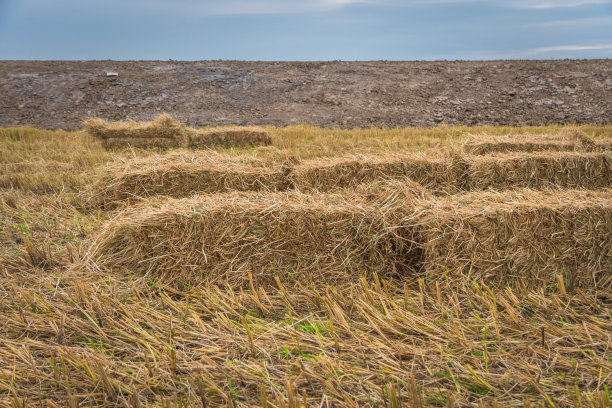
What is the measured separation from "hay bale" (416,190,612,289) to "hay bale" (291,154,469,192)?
1.95 m

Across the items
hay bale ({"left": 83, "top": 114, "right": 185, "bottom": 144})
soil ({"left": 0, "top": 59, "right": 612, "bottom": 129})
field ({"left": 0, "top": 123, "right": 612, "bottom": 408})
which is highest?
soil ({"left": 0, "top": 59, "right": 612, "bottom": 129})

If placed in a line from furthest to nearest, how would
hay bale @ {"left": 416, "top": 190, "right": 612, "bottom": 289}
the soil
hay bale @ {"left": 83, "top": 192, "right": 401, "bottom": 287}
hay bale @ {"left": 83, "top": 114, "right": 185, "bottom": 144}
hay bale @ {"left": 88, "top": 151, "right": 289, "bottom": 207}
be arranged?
the soil, hay bale @ {"left": 83, "top": 114, "right": 185, "bottom": 144}, hay bale @ {"left": 88, "top": 151, "right": 289, "bottom": 207}, hay bale @ {"left": 83, "top": 192, "right": 401, "bottom": 287}, hay bale @ {"left": 416, "top": 190, "right": 612, "bottom": 289}

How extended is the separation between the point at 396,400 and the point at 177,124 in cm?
837

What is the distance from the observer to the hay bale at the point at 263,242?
320cm

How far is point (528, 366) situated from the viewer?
6.82 ft

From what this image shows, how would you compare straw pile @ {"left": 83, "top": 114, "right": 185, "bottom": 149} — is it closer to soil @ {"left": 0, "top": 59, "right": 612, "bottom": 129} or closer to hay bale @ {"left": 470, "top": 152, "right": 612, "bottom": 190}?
hay bale @ {"left": 470, "top": 152, "right": 612, "bottom": 190}

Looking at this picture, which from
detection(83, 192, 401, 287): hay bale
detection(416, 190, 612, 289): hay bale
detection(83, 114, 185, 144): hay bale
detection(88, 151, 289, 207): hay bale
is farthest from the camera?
detection(83, 114, 185, 144): hay bale

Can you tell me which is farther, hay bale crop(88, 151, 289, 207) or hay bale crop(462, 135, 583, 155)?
hay bale crop(462, 135, 583, 155)

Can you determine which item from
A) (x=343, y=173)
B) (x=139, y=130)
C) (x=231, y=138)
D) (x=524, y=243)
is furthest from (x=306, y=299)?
(x=139, y=130)

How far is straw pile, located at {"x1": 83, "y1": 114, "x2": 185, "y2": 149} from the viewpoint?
8.95 metres

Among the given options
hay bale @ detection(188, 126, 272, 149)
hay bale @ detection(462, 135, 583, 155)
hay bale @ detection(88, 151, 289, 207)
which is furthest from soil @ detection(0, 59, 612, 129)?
hay bale @ detection(88, 151, 289, 207)

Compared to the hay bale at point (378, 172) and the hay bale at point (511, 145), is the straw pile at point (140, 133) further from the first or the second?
the hay bale at point (511, 145)

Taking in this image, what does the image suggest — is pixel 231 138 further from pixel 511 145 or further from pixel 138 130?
pixel 511 145

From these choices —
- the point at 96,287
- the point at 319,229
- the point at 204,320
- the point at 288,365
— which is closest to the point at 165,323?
the point at 204,320
